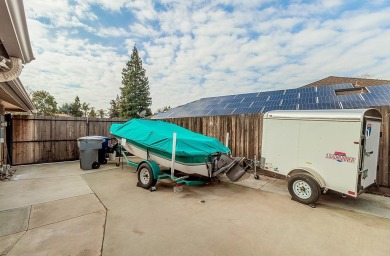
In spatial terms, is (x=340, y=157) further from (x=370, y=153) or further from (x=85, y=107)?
(x=85, y=107)

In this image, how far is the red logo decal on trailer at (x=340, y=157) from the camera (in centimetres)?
395

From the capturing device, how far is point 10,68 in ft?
8.57

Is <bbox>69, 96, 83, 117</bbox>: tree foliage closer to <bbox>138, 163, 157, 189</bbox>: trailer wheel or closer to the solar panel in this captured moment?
the solar panel

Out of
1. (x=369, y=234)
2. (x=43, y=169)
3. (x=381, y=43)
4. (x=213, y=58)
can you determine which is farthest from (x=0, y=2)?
(x=381, y=43)

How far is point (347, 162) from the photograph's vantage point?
3.98 meters

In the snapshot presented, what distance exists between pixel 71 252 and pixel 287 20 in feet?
30.1

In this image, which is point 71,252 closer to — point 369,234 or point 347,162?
point 369,234

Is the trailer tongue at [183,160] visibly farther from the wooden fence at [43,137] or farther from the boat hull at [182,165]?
the wooden fence at [43,137]

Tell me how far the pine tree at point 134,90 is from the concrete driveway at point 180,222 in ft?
84.6

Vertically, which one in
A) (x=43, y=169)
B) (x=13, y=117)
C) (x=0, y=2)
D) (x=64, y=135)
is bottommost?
(x=43, y=169)

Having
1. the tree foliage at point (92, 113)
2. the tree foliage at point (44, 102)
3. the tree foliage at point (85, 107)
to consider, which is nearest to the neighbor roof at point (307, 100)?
the tree foliage at point (44, 102)

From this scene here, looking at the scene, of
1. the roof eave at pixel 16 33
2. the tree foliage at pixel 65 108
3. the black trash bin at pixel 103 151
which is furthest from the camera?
the tree foliage at pixel 65 108

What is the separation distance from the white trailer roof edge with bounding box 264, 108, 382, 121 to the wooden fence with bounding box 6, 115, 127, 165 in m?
9.38

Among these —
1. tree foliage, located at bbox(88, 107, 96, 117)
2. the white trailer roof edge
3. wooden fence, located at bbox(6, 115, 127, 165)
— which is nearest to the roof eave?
the white trailer roof edge
